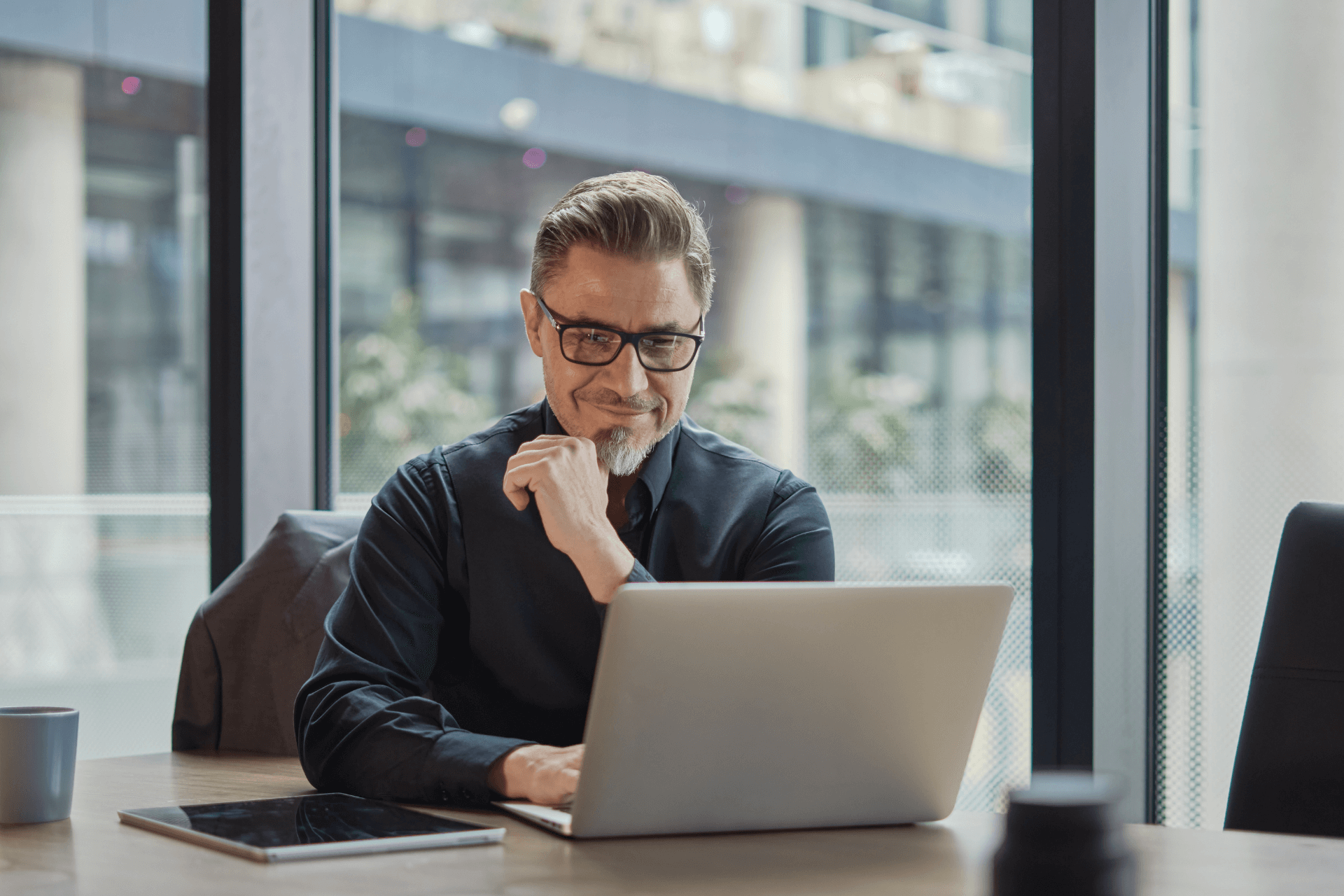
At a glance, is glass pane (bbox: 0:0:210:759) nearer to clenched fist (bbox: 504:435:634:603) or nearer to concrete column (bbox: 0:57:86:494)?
concrete column (bbox: 0:57:86:494)

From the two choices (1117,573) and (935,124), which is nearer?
(1117,573)

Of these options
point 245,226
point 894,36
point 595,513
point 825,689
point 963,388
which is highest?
point 894,36

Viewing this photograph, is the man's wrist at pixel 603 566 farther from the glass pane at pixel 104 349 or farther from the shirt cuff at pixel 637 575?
the glass pane at pixel 104 349

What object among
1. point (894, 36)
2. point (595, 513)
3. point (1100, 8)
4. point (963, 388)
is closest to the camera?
point (595, 513)

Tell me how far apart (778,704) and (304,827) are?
0.41 meters

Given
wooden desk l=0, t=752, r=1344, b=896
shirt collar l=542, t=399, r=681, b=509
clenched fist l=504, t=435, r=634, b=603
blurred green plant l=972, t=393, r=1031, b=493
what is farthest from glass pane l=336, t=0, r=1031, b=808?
wooden desk l=0, t=752, r=1344, b=896

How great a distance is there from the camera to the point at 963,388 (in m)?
1.94

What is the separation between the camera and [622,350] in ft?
5.08

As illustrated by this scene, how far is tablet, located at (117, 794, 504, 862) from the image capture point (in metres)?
0.94

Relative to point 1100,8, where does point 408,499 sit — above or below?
below

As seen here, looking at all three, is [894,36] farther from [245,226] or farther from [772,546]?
[245,226]

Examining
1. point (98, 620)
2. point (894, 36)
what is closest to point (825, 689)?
point (894, 36)

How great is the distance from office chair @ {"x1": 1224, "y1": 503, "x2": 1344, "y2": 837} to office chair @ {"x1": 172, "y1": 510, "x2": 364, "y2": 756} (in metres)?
1.30

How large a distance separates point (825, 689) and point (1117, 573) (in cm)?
92
